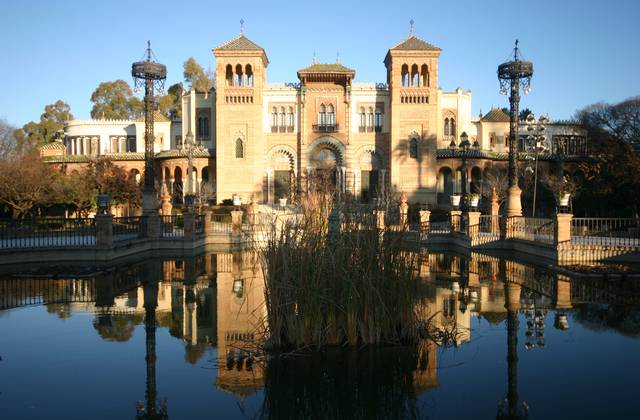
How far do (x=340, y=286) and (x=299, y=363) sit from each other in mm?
956

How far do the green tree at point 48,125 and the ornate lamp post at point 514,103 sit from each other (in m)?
46.1

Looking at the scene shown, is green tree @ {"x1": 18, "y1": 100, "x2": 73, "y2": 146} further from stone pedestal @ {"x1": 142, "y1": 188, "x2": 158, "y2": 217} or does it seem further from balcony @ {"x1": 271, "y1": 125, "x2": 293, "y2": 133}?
stone pedestal @ {"x1": 142, "y1": 188, "x2": 158, "y2": 217}

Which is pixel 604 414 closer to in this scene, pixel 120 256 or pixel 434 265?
pixel 434 265

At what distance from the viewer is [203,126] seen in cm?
4244

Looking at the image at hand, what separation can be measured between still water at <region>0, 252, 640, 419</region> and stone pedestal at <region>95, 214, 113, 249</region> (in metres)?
4.63

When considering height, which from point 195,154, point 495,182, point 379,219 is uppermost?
point 195,154

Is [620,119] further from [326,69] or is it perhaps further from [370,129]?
[326,69]

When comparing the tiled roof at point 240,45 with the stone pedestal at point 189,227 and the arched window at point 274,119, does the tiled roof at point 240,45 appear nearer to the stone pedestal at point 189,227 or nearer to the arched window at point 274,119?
the arched window at point 274,119

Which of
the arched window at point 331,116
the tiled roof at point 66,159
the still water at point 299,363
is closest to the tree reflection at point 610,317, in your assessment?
the still water at point 299,363

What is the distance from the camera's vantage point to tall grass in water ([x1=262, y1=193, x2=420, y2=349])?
6.12m

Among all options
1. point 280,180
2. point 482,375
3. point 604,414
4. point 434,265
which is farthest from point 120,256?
point 280,180

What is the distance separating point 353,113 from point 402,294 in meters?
34.3

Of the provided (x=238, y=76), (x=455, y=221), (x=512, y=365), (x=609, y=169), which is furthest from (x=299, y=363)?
(x=238, y=76)

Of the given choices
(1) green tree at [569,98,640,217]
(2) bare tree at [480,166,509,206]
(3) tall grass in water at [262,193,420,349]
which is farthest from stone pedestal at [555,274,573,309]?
(2) bare tree at [480,166,509,206]
